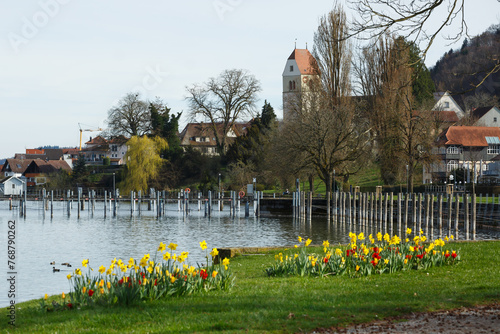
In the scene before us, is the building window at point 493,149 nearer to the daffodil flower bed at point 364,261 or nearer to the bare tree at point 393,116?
the bare tree at point 393,116

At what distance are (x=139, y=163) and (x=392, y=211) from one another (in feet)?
157

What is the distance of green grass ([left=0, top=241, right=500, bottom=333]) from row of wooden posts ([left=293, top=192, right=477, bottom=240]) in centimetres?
2489

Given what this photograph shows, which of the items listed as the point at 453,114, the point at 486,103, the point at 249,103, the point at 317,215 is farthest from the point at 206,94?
the point at 486,103

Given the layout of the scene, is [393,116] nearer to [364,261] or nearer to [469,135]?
[469,135]

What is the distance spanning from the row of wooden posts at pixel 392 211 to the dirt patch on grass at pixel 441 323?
26869mm

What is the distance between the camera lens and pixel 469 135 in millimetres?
88750

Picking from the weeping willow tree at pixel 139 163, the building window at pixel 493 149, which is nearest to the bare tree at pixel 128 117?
the weeping willow tree at pixel 139 163

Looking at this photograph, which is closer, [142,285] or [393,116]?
[142,285]

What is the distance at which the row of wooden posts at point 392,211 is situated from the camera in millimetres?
39188

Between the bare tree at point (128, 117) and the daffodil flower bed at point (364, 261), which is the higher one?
the bare tree at point (128, 117)

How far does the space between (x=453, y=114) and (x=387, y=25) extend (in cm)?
9767

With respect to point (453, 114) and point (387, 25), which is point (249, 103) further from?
point (387, 25)

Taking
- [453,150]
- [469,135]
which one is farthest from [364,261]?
[469,135]

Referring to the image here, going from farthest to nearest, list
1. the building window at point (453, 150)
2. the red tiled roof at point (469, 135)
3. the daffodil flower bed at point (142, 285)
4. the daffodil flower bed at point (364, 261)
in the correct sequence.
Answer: the building window at point (453, 150) → the red tiled roof at point (469, 135) → the daffodil flower bed at point (364, 261) → the daffodil flower bed at point (142, 285)
